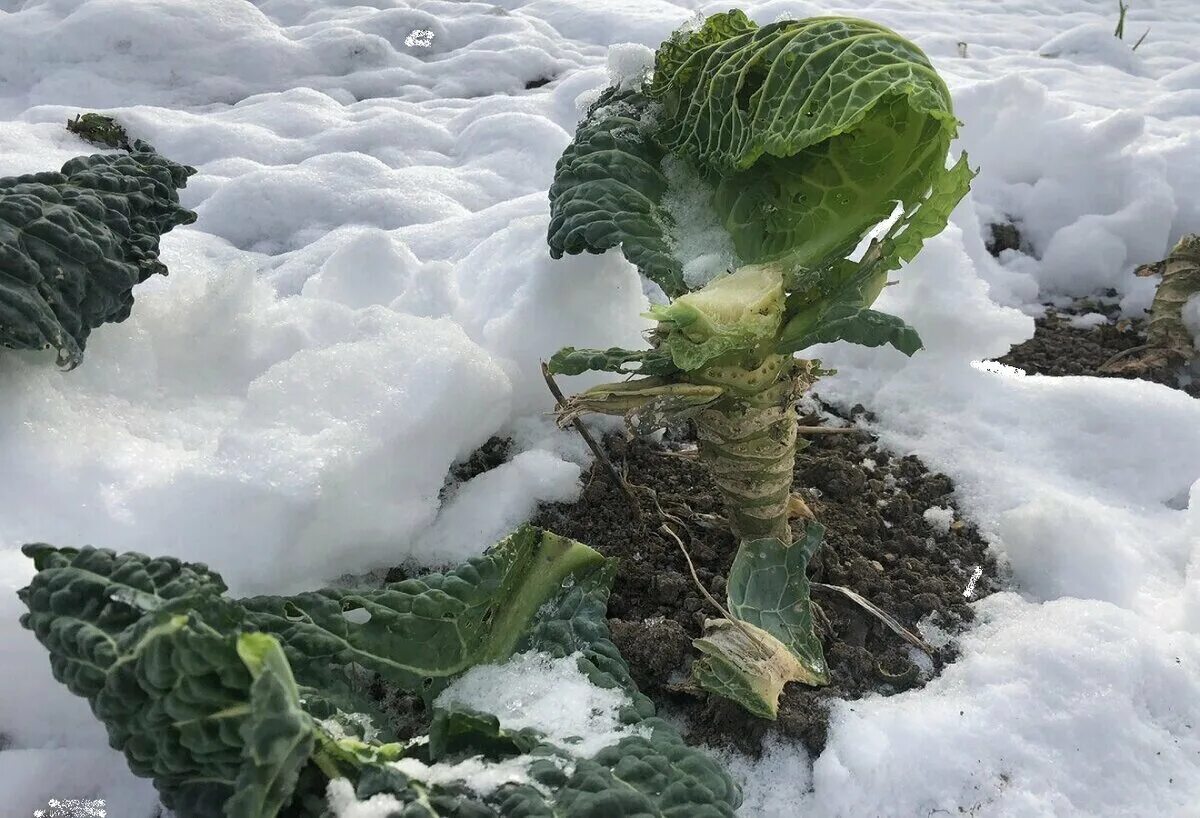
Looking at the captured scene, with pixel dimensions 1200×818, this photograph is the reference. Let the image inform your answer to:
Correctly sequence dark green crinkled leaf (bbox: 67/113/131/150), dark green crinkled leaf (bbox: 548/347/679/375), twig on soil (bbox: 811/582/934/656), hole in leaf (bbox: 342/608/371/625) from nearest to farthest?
1. hole in leaf (bbox: 342/608/371/625)
2. dark green crinkled leaf (bbox: 548/347/679/375)
3. twig on soil (bbox: 811/582/934/656)
4. dark green crinkled leaf (bbox: 67/113/131/150)

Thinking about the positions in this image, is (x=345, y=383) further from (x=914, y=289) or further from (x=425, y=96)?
(x=425, y=96)

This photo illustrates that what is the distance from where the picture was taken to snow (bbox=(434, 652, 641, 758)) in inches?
50.0

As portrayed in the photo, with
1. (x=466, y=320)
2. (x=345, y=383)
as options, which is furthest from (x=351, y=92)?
(x=345, y=383)

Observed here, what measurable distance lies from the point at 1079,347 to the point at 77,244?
2791 mm

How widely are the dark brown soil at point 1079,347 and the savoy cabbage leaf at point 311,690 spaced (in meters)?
1.90

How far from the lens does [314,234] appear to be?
10.4 feet

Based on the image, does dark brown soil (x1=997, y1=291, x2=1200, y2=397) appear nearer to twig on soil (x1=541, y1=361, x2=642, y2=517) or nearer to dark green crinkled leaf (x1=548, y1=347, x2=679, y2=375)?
twig on soil (x1=541, y1=361, x2=642, y2=517)

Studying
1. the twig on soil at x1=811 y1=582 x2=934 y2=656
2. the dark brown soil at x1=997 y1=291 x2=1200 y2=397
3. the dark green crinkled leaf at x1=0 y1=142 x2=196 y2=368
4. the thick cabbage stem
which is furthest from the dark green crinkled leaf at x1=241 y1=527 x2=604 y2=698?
the dark brown soil at x1=997 y1=291 x2=1200 y2=397

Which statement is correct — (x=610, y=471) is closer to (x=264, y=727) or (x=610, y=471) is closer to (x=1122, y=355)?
(x=264, y=727)

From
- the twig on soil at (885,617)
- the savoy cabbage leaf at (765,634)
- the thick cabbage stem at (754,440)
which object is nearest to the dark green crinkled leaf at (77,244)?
the thick cabbage stem at (754,440)

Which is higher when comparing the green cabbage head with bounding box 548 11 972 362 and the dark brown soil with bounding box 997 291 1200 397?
the green cabbage head with bounding box 548 11 972 362

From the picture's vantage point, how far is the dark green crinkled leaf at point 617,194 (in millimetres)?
1777

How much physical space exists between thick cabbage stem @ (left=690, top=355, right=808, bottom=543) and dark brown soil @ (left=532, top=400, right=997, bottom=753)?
0.50ft

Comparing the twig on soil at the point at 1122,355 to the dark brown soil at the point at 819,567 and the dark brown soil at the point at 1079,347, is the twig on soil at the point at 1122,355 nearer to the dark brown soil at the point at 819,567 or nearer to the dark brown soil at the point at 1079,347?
the dark brown soil at the point at 1079,347
